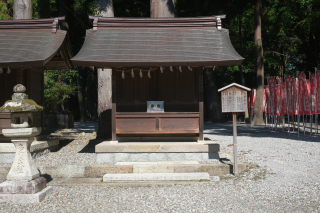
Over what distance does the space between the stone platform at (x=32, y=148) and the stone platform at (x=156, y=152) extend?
2.27m

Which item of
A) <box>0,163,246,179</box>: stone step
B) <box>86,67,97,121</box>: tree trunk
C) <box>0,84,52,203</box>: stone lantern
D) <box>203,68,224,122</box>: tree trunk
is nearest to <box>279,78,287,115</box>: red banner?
<box>203,68,224,122</box>: tree trunk

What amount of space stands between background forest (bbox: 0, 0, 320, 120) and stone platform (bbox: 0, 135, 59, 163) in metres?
8.60

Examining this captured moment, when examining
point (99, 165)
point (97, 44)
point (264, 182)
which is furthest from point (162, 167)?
point (97, 44)

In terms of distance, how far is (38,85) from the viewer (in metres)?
10.3

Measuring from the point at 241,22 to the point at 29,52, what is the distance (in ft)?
71.6

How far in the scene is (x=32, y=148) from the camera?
8.70 metres

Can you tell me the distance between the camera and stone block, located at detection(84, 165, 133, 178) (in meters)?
7.35

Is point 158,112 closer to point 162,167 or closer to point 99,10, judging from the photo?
point 162,167

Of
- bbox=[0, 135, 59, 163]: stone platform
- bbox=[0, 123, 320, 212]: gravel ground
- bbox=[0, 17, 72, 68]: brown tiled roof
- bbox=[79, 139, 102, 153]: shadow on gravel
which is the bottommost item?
bbox=[0, 123, 320, 212]: gravel ground

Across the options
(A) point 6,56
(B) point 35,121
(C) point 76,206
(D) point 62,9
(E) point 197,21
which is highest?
(D) point 62,9

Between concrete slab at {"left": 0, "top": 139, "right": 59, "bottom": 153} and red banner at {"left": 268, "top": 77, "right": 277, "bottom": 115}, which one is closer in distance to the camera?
concrete slab at {"left": 0, "top": 139, "right": 59, "bottom": 153}

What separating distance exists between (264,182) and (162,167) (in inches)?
93.1

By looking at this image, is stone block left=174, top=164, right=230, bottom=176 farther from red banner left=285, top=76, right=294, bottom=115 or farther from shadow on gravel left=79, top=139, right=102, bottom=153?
red banner left=285, top=76, right=294, bottom=115

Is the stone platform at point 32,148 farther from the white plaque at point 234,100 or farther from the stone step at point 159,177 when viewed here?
the white plaque at point 234,100
